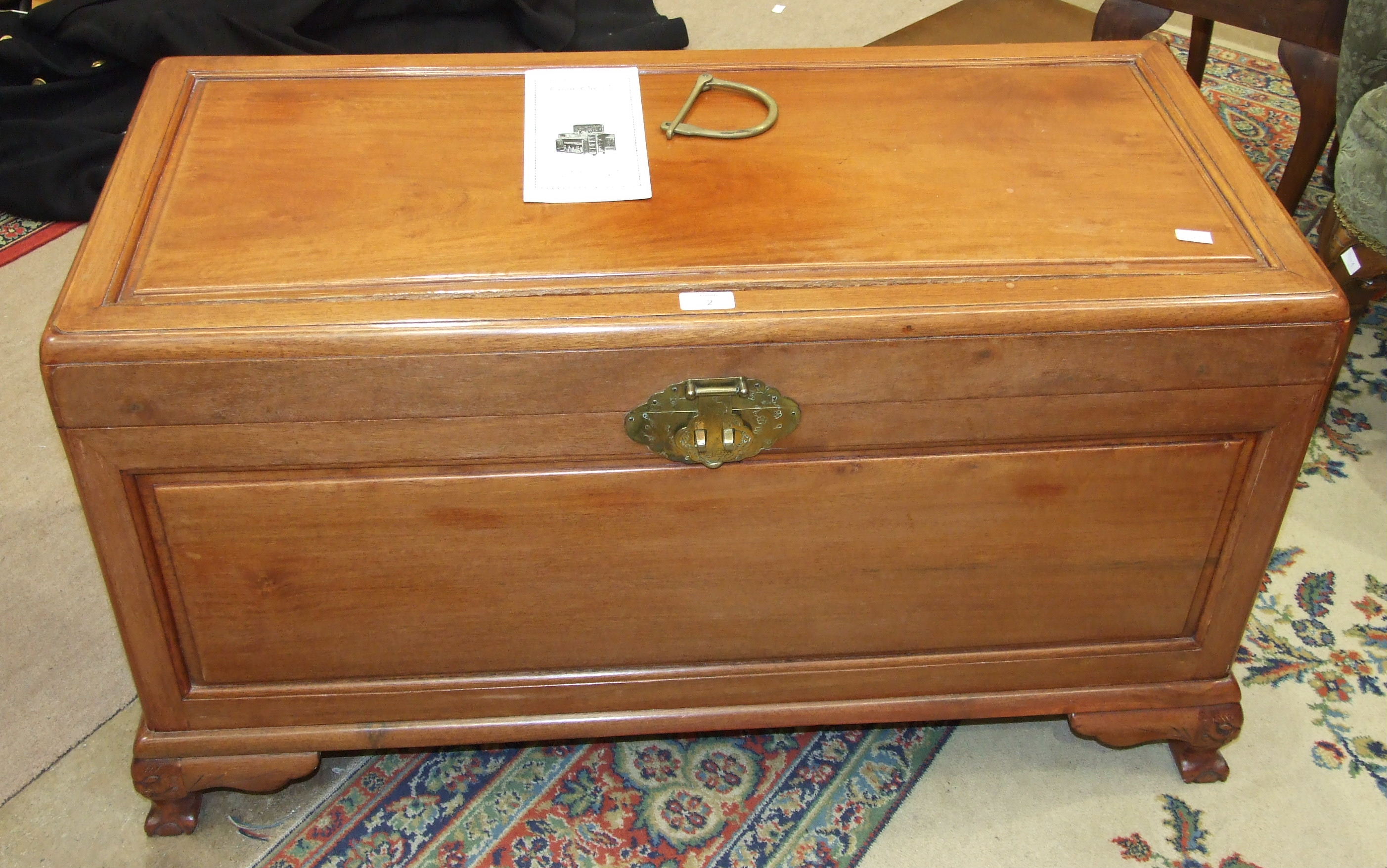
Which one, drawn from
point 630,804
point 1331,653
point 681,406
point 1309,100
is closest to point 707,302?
point 681,406

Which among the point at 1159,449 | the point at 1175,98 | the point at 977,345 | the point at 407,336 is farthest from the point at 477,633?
the point at 1175,98

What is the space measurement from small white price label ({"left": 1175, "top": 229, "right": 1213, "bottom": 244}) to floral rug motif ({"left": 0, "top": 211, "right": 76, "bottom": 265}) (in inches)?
72.6

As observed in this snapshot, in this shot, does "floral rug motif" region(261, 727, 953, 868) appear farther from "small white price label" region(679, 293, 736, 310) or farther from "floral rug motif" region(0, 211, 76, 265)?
"floral rug motif" region(0, 211, 76, 265)

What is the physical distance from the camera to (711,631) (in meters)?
1.28

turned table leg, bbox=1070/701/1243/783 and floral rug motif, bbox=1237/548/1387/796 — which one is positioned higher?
turned table leg, bbox=1070/701/1243/783

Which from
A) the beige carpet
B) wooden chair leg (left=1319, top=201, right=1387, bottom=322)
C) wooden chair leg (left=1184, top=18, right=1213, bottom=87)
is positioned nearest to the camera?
the beige carpet

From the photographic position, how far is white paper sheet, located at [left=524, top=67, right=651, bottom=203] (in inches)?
48.0

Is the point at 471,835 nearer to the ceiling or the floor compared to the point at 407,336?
nearer to the floor

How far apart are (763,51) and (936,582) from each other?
66 cm

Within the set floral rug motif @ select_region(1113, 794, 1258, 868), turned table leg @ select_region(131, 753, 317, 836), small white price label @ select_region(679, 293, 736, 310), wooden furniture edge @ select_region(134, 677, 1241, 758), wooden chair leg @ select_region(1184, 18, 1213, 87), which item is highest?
small white price label @ select_region(679, 293, 736, 310)

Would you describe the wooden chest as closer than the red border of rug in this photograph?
Yes

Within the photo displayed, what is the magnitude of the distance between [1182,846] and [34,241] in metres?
2.01

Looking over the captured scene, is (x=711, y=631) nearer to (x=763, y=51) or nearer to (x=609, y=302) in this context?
(x=609, y=302)

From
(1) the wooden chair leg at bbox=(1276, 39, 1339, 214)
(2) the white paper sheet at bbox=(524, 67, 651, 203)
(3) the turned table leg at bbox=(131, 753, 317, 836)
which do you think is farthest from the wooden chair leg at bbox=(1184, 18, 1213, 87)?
(3) the turned table leg at bbox=(131, 753, 317, 836)
